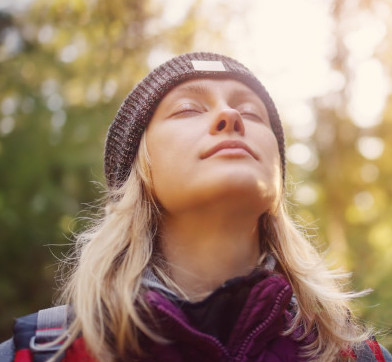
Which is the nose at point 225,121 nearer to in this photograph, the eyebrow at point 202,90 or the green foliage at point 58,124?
the eyebrow at point 202,90

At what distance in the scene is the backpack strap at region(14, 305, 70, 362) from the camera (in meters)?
1.92

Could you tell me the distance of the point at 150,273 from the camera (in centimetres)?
211

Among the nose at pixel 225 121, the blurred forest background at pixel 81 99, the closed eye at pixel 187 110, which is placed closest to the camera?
the nose at pixel 225 121

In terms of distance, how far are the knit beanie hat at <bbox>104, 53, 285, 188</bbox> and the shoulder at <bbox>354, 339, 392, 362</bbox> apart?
128cm

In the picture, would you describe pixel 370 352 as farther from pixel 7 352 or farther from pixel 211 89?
pixel 7 352

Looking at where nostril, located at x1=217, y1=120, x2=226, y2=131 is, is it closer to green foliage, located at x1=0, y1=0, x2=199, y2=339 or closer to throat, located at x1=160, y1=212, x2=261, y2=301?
throat, located at x1=160, y1=212, x2=261, y2=301

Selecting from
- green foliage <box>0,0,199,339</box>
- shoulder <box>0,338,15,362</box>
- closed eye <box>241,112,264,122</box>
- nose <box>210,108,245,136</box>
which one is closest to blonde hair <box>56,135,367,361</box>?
shoulder <box>0,338,15,362</box>

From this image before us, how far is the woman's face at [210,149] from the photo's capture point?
81.0 inches

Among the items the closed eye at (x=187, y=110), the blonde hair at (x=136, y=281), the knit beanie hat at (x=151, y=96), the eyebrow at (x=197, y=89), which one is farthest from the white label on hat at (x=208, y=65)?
the blonde hair at (x=136, y=281)

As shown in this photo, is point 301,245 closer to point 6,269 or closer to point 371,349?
point 371,349

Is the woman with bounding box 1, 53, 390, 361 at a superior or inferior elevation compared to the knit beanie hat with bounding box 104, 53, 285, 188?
inferior

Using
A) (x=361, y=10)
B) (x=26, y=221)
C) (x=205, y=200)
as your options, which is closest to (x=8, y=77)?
(x=26, y=221)

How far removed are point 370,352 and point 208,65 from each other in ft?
5.38

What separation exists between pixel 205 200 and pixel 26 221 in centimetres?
523
